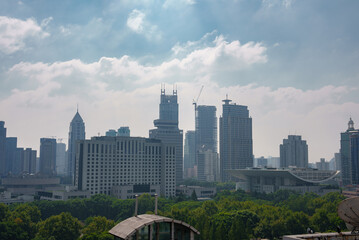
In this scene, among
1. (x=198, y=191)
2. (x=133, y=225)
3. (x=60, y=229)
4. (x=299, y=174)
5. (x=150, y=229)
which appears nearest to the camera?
(x=133, y=225)

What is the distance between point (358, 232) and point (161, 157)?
450 ft

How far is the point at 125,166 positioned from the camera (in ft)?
527

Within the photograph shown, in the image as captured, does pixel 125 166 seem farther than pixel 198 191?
No

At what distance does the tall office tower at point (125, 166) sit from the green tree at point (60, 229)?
7395 centimetres

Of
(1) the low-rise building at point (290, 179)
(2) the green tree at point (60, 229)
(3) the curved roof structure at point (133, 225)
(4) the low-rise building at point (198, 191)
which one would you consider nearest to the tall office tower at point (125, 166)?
(4) the low-rise building at point (198, 191)

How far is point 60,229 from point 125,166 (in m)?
89.2

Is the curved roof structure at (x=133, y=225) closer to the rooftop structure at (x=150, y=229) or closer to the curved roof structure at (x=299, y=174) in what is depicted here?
the rooftop structure at (x=150, y=229)

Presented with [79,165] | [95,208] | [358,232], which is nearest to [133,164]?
[79,165]

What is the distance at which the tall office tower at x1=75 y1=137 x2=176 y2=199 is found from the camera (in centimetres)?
14888

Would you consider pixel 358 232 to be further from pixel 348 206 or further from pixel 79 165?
pixel 79 165

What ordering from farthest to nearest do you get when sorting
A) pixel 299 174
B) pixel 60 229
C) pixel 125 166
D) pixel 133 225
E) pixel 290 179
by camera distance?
pixel 125 166 → pixel 290 179 → pixel 299 174 → pixel 60 229 → pixel 133 225

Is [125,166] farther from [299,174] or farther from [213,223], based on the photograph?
[213,223]

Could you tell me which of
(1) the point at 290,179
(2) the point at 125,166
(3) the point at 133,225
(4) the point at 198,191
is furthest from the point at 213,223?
A: (4) the point at 198,191

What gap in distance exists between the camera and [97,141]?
15350 cm
